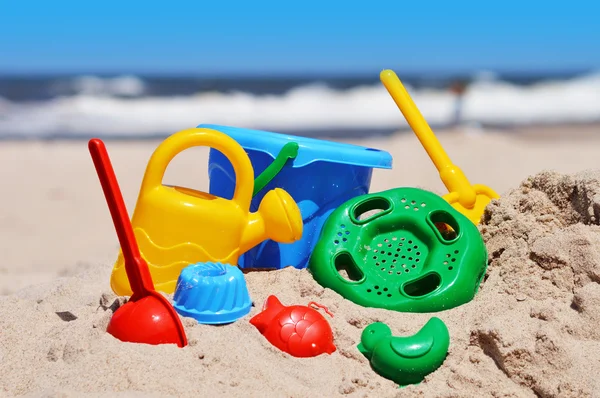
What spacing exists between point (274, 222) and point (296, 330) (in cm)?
41

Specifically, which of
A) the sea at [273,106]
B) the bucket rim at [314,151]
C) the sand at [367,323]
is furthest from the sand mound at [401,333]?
the sea at [273,106]

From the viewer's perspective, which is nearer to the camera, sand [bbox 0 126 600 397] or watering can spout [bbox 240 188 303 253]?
sand [bbox 0 126 600 397]

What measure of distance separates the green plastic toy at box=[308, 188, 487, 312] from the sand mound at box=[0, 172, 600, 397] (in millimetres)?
43

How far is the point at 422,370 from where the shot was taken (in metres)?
1.71

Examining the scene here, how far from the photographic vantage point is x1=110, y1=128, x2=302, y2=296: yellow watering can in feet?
6.71

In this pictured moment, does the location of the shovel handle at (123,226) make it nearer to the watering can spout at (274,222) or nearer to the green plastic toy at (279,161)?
the watering can spout at (274,222)

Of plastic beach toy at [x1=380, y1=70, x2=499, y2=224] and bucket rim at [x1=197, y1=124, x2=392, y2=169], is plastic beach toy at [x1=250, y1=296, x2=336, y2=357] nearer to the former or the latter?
bucket rim at [x1=197, y1=124, x2=392, y2=169]

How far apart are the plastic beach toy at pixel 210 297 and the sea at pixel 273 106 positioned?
6.36 metres

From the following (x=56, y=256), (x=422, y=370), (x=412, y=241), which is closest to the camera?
(x=422, y=370)

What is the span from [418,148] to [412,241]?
4061 mm

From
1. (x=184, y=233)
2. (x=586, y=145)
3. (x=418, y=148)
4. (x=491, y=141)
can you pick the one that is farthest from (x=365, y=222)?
(x=586, y=145)

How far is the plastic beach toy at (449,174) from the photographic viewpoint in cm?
246

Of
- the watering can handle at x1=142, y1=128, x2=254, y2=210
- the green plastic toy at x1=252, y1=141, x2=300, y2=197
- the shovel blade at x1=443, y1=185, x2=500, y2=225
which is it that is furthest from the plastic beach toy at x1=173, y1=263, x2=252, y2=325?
the shovel blade at x1=443, y1=185, x2=500, y2=225

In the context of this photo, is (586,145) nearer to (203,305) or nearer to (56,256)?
(56,256)
